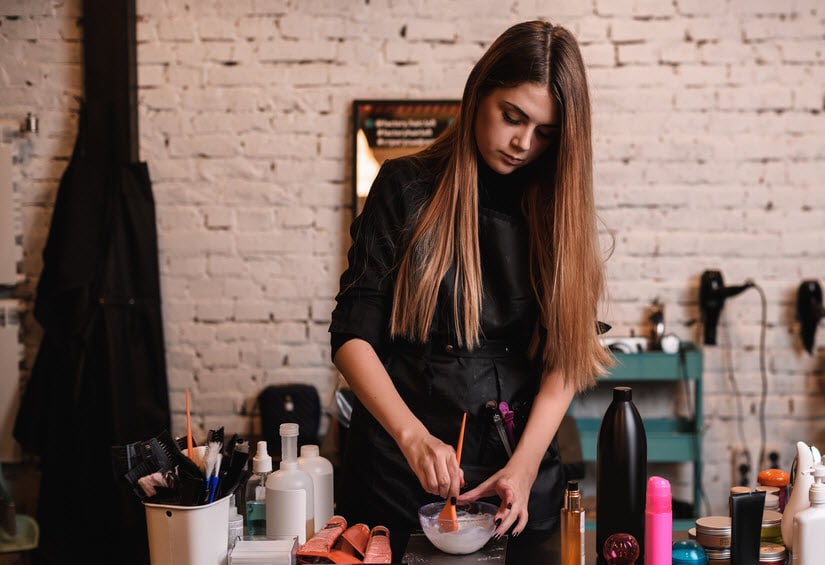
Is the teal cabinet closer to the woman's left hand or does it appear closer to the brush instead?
the woman's left hand

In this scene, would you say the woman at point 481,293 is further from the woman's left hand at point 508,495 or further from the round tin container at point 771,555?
the round tin container at point 771,555

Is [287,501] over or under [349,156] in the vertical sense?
under

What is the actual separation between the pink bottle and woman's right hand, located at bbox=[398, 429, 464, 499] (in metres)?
0.30

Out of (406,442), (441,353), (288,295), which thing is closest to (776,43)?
(288,295)

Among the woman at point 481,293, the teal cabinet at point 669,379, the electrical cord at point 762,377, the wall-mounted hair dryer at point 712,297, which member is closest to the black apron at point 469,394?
the woman at point 481,293

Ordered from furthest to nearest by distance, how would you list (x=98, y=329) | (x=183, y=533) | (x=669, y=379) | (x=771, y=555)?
(x=669, y=379)
(x=98, y=329)
(x=771, y=555)
(x=183, y=533)

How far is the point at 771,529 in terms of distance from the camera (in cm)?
142

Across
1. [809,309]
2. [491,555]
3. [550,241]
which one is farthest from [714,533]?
[809,309]

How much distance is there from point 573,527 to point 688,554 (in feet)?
0.64

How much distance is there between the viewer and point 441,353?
172cm

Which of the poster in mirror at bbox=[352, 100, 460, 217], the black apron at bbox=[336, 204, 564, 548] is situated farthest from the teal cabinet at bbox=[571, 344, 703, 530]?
the black apron at bbox=[336, 204, 564, 548]

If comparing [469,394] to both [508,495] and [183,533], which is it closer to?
[508,495]

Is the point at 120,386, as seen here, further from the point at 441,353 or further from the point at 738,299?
the point at 738,299

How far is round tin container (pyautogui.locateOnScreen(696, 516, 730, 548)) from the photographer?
139 centimetres
